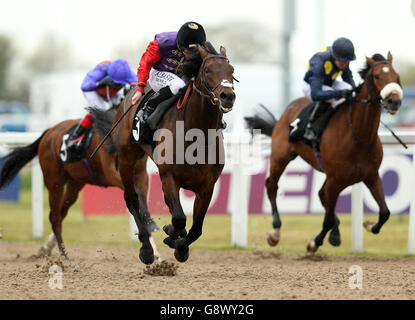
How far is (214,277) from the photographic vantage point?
234 inches

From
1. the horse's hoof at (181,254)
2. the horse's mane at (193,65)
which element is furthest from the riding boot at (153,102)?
the horse's hoof at (181,254)

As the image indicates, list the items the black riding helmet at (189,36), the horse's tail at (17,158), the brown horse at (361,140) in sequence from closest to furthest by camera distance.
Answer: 1. the black riding helmet at (189,36)
2. the brown horse at (361,140)
3. the horse's tail at (17,158)

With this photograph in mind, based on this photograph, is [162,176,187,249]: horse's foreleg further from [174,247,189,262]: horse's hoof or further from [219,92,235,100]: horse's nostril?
[219,92,235,100]: horse's nostril

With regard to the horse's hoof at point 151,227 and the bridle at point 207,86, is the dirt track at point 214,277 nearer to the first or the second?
the horse's hoof at point 151,227

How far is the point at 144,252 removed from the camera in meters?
6.13

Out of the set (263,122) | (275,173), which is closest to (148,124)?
(275,173)

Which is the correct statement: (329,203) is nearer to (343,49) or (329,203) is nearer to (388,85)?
(388,85)

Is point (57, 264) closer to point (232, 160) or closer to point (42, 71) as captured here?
point (232, 160)

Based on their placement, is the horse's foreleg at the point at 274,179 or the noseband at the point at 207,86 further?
the horse's foreleg at the point at 274,179

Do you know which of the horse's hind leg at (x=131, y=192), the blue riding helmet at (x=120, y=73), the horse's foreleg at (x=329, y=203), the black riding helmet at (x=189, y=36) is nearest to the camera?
the black riding helmet at (x=189, y=36)

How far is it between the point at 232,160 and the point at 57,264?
2.71 metres

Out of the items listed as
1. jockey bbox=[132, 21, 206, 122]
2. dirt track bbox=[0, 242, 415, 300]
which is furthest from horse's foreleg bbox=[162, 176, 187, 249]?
jockey bbox=[132, 21, 206, 122]

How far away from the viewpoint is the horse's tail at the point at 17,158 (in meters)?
8.38
